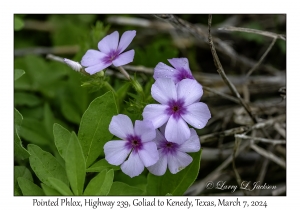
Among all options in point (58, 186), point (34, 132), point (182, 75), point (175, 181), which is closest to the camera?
point (58, 186)

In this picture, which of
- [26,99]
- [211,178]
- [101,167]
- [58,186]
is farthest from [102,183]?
[26,99]

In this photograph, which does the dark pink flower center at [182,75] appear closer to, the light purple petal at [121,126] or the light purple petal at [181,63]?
the light purple petal at [181,63]

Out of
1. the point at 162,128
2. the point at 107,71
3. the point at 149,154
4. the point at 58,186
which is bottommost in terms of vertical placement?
the point at 58,186

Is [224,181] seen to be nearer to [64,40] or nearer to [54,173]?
[54,173]

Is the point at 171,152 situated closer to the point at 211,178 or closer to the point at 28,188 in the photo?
the point at 28,188

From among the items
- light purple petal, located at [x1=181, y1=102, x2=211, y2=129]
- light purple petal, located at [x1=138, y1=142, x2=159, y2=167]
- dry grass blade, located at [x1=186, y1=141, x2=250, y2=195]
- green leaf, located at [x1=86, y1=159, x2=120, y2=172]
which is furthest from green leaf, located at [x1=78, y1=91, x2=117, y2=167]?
dry grass blade, located at [x1=186, y1=141, x2=250, y2=195]

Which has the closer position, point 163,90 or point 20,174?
point 163,90

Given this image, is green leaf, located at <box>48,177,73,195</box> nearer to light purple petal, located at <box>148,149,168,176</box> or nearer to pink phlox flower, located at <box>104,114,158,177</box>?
pink phlox flower, located at <box>104,114,158,177</box>
